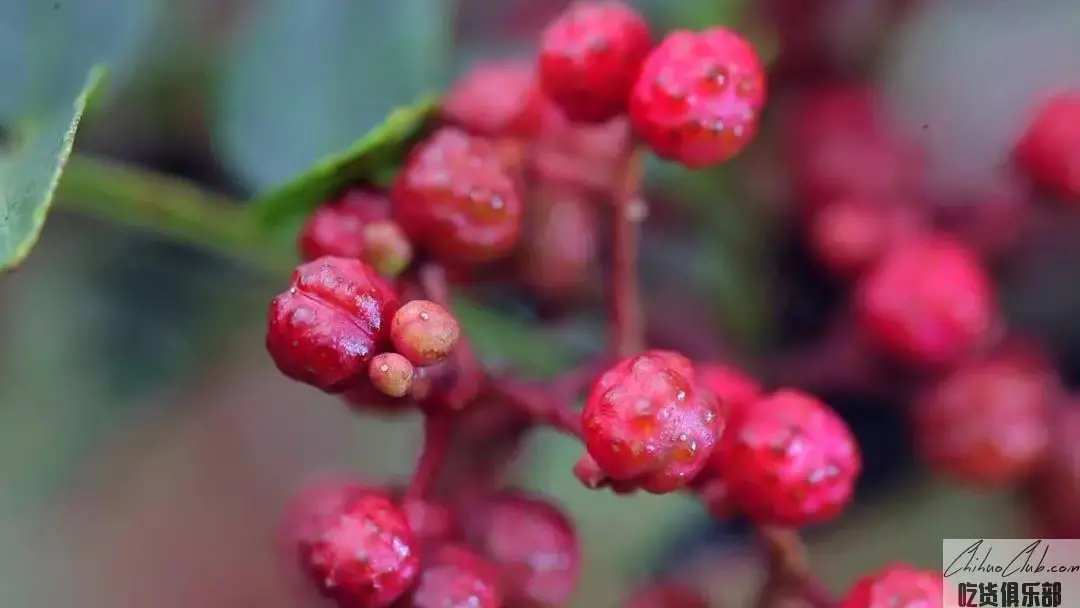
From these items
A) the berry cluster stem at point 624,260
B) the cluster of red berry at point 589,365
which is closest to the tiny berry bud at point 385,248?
the cluster of red berry at point 589,365

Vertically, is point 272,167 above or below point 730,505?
above

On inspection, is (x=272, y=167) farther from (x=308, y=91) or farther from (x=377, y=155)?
(x=377, y=155)

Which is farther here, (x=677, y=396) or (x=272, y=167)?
(x=272, y=167)

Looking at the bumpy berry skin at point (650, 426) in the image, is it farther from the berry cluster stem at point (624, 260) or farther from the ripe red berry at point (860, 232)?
the ripe red berry at point (860, 232)

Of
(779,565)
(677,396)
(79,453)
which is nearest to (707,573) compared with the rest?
(779,565)

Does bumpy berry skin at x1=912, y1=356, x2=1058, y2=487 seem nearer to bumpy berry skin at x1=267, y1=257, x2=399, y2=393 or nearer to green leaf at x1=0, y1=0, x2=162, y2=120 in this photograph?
bumpy berry skin at x1=267, y1=257, x2=399, y2=393

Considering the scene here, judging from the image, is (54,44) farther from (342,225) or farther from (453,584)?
(453,584)

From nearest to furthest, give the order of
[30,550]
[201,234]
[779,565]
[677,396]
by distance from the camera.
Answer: [677,396], [779,565], [201,234], [30,550]

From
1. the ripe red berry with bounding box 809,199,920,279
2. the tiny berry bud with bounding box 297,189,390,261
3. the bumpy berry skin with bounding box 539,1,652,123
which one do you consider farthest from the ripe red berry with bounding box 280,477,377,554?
the ripe red berry with bounding box 809,199,920,279
